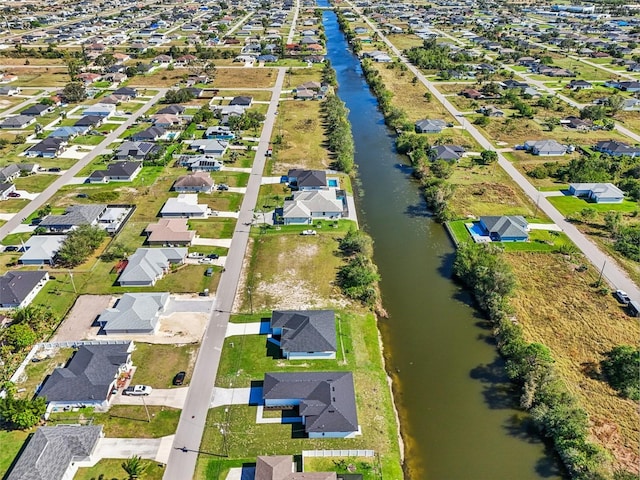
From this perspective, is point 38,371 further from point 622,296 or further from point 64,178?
point 622,296

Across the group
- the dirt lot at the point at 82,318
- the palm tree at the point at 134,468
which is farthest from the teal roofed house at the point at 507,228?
the palm tree at the point at 134,468

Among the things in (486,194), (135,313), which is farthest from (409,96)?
(135,313)

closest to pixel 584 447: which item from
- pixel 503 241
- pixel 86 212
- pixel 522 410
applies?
pixel 522 410

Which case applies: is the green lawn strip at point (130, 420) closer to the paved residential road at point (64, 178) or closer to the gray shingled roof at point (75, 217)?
the gray shingled roof at point (75, 217)

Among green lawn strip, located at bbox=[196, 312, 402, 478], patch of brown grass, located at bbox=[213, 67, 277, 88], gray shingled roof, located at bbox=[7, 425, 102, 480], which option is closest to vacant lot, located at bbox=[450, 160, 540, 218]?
green lawn strip, located at bbox=[196, 312, 402, 478]

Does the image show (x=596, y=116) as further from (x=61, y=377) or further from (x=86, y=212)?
(x=61, y=377)

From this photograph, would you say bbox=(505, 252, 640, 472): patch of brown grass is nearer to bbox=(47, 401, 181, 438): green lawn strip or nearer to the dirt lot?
bbox=(47, 401, 181, 438): green lawn strip
